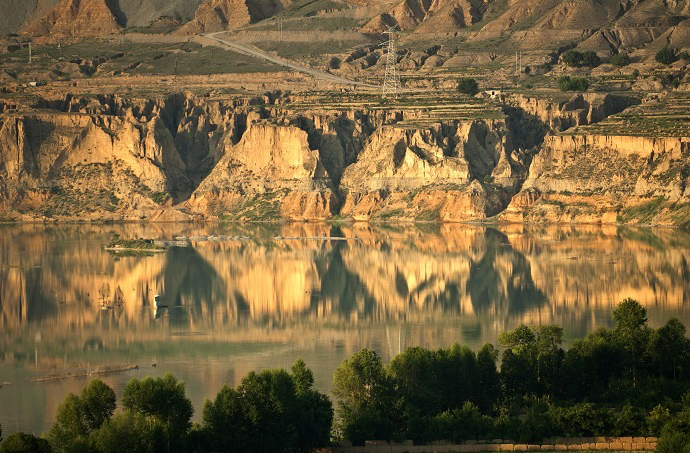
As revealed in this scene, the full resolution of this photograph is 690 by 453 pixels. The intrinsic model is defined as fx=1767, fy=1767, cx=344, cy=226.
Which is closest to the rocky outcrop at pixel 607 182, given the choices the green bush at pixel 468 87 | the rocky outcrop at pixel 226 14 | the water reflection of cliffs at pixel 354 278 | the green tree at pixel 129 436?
the water reflection of cliffs at pixel 354 278

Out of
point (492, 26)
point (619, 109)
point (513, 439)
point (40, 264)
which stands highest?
point (492, 26)

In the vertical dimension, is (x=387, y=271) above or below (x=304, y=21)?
below

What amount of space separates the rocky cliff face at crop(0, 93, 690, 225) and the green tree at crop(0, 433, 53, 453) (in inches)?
2594

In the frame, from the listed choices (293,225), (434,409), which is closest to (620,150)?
(293,225)

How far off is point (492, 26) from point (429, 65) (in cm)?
1068

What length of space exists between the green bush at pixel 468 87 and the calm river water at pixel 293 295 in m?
20.5

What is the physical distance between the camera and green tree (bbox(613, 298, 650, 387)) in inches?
2054

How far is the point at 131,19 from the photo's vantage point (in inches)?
6516

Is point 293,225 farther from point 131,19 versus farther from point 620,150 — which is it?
point 131,19

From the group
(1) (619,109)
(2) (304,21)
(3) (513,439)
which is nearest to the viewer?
(3) (513,439)

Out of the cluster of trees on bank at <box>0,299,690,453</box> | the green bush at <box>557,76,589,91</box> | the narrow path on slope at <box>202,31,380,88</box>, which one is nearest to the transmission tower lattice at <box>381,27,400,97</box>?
the narrow path on slope at <box>202,31,380,88</box>

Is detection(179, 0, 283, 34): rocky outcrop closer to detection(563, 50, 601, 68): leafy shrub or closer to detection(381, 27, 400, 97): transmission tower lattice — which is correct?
detection(381, 27, 400, 97): transmission tower lattice

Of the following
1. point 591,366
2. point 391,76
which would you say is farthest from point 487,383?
point 391,76

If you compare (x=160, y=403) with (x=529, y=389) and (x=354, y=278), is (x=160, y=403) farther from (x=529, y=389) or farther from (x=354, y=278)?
(x=354, y=278)
